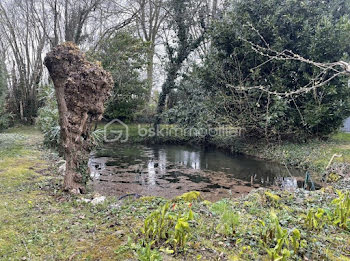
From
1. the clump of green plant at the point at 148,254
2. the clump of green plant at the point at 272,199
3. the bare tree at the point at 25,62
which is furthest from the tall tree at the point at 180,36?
the clump of green plant at the point at 148,254

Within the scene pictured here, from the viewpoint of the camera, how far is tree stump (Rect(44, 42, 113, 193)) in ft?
12.9

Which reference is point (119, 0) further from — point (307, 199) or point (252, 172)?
point (307, 199)

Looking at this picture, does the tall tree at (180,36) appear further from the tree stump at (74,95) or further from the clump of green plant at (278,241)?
the clump of green plant at (278,241)

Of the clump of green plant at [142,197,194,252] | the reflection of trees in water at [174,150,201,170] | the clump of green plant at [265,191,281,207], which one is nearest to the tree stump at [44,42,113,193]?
the clump of green plant at [142,197,194,252]

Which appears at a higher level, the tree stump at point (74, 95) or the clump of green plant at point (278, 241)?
the tree stump at point (74, 95)

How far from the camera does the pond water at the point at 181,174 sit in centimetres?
601

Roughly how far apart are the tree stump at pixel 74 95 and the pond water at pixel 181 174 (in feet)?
4.54

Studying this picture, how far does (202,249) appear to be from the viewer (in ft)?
7.66

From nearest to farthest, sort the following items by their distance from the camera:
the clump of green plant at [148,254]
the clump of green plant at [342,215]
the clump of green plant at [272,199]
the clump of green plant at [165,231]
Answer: the clump of green plant at [148,254], the clump of green plant at [165,231], the clump of green plant at [342,215], the clump of green plant at [272,199]

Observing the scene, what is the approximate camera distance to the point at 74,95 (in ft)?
13.0

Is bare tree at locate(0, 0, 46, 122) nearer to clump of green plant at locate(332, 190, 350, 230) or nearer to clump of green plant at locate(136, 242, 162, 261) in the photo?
clump of green plant at locate(136, 242, 162, 261)

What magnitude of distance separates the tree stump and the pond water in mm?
1383

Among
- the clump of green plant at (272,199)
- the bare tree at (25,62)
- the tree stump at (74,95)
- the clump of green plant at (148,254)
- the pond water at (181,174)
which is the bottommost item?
the pond water at (181,174)

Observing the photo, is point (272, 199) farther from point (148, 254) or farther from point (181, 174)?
point (181, 174)
